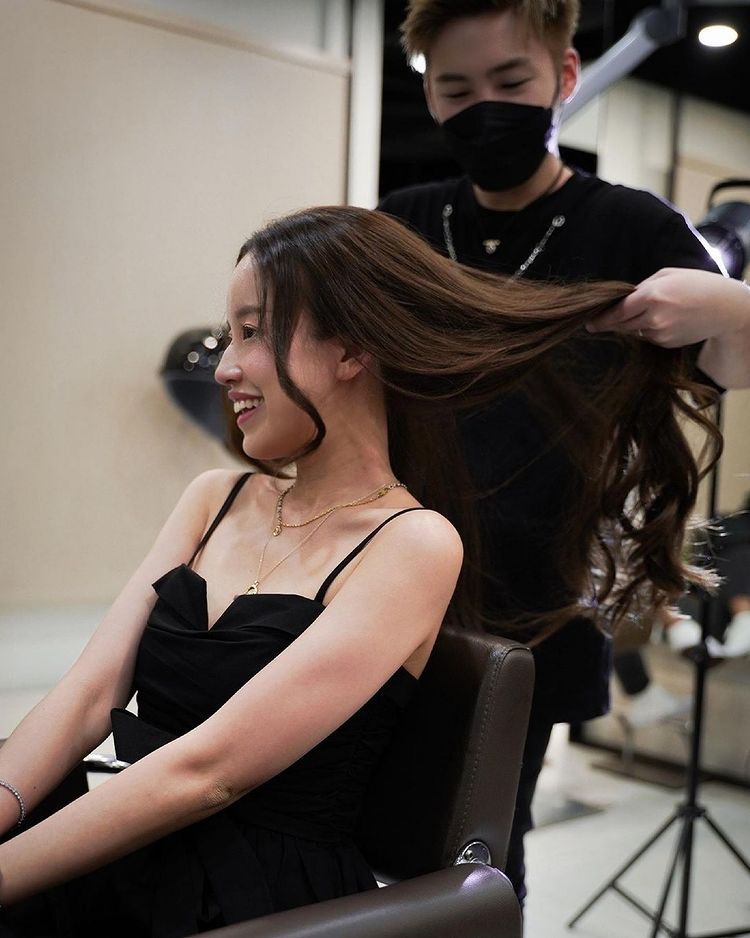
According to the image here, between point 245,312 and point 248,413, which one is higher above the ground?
point 245,312

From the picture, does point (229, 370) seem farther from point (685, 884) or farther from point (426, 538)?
point (685, 884)

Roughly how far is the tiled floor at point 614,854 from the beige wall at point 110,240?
1459mm

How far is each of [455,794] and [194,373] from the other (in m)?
1.67

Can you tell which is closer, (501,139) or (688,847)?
(501,139)

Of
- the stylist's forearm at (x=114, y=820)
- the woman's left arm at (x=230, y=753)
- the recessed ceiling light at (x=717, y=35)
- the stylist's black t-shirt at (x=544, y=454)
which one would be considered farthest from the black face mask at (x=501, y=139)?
the recessed ceiling light at (x=717, y=35)

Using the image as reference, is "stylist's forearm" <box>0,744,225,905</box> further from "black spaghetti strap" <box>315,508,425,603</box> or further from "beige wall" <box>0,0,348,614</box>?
"beige wall" <box>0,0,348,614</box>

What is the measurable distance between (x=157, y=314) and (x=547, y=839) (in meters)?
1.97

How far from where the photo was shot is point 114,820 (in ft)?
3.86

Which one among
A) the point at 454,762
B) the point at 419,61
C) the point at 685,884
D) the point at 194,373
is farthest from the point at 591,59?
the point at 454,762

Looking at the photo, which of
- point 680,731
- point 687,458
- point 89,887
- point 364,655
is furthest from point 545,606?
point 680,731

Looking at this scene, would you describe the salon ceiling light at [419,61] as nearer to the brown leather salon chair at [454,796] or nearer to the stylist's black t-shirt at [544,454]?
the stylist's black t-shirt at [544,454]

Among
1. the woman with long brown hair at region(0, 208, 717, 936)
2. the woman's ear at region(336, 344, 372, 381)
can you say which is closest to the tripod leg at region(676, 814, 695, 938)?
the woman with long brown hair at region(0, 208, 717, 936)

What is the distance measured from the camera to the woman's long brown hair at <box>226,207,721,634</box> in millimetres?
1344

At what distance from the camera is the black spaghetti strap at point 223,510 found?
1.50m
